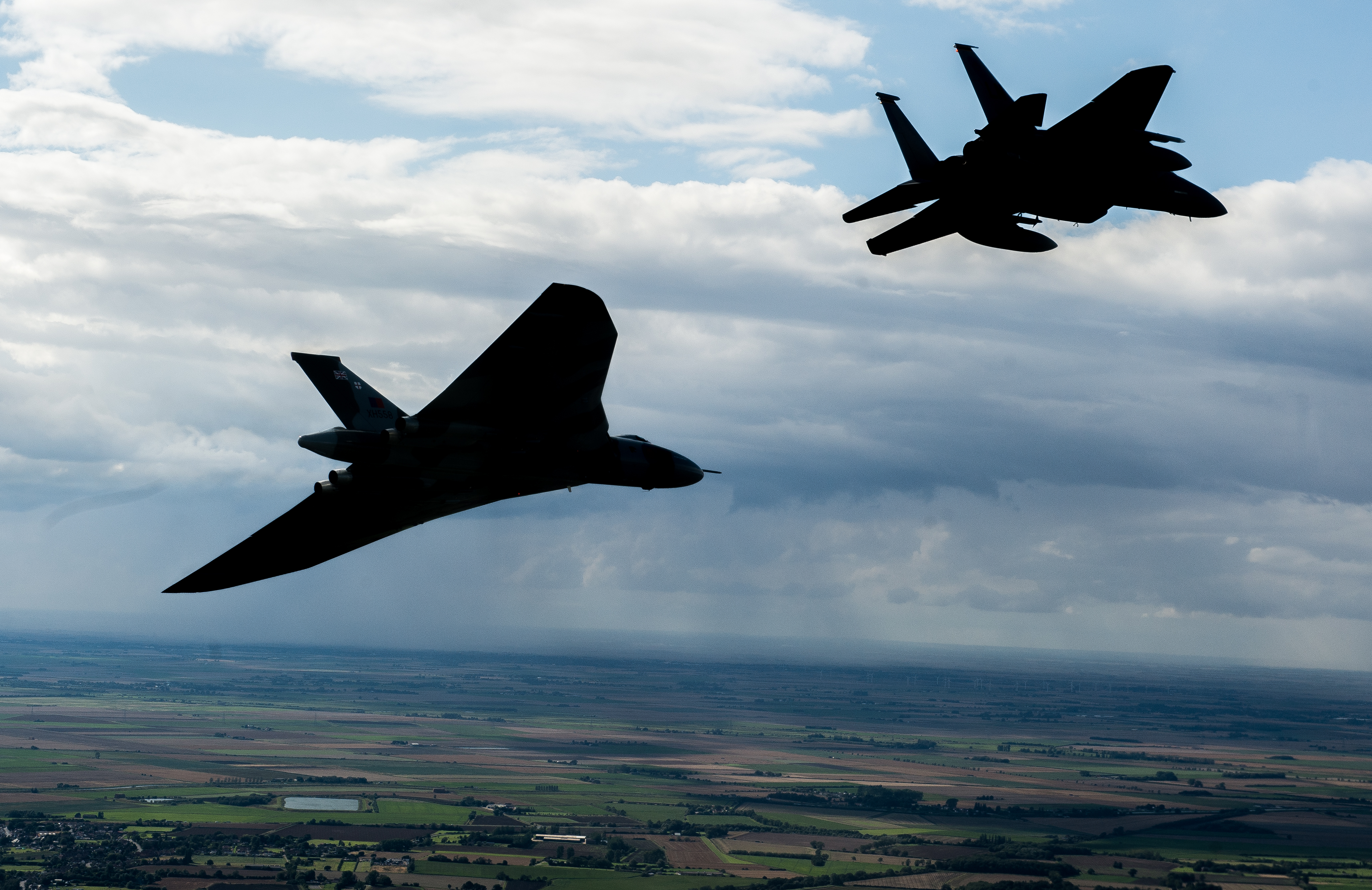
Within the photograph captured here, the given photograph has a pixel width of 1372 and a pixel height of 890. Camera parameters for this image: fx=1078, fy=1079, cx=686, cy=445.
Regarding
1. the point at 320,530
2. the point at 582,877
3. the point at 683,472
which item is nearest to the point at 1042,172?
the point at 683,472

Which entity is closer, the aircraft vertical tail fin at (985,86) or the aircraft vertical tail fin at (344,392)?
the aircraft vertical tail fin at (344,392)

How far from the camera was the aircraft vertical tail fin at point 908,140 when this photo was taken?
131ft

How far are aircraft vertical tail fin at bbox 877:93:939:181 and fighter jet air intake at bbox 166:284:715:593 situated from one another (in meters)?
14.1

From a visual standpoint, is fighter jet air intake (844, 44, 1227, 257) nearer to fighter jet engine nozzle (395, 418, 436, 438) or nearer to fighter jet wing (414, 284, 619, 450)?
fighter jet wing (414, 284, 619, 450)

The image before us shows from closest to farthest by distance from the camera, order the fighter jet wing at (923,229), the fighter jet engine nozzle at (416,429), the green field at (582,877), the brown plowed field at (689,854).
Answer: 1. the fighter jet engine nozzle at (416,429)
2. the fighter jet wing at (923,229)
3. the green field at (582,877)
4. the brown plowed field at (689,854)

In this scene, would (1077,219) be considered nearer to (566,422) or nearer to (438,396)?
(566,422)

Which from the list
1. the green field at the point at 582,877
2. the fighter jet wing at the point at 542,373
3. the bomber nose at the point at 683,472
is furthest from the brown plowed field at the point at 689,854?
the fighter jet wing at the point at 542,373

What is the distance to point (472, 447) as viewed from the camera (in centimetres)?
3198

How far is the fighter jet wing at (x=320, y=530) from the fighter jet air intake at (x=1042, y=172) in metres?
17.7

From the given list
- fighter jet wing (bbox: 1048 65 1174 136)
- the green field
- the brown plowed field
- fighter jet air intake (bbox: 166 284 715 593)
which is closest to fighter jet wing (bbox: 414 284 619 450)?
fighter jet air intake (bbox: 166 284 715 593)

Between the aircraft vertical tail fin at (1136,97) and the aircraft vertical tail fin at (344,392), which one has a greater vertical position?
the aircraft vertical tail fin at (1136,97)

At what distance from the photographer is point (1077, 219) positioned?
37844mm

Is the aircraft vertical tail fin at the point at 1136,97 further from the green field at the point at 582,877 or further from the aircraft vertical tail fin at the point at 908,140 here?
the green field at the point at 582,877

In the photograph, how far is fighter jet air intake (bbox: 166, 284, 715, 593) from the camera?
30.2m
